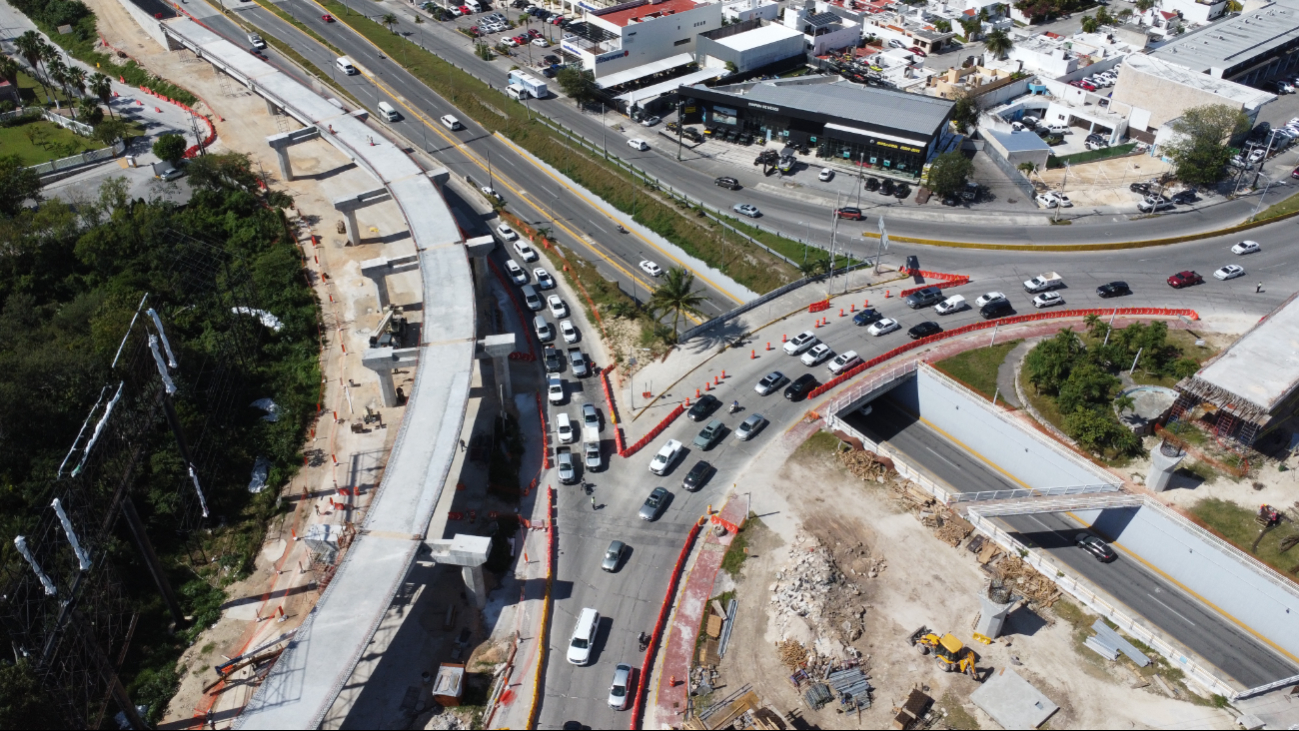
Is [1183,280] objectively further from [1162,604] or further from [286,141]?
[286,141]

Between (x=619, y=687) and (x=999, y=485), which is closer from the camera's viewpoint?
(x=619, y=687)

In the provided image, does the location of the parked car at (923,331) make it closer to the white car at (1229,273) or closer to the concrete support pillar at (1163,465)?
the concrete support pillar at (1163,465)

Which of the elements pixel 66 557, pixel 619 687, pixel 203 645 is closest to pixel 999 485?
pixel 619 687

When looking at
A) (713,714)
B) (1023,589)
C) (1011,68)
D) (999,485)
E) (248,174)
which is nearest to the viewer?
(713,714)

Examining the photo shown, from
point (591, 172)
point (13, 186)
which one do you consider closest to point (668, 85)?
point (591, 172)

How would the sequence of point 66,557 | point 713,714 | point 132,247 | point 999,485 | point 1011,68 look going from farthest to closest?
point 1011,68 < point 132,247 < point 999,485 < point 66,557 < point 713,714

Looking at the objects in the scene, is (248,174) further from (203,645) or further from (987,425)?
(987,425)
